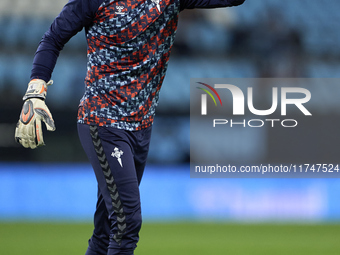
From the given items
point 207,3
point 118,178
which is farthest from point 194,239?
point 207,3

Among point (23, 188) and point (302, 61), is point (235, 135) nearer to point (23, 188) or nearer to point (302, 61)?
point (302, 61)

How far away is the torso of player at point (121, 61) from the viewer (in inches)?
96.0

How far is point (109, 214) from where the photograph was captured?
242 cm

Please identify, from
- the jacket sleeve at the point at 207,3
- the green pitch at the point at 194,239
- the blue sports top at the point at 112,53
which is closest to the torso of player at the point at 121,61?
the blue sports top at the point at 112,53

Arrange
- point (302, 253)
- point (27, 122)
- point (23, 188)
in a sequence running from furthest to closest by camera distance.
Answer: point (23, 188) < point (302, 253) < point (27, 122)

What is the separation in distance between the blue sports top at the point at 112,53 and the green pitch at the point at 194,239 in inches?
72.0

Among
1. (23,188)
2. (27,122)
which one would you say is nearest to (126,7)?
(27,122)

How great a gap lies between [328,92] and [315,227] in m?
3.21

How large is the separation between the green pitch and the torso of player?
1821 millimetres

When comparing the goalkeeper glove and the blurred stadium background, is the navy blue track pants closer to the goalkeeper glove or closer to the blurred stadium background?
the goalkeeper glove

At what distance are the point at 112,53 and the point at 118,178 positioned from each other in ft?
1.82

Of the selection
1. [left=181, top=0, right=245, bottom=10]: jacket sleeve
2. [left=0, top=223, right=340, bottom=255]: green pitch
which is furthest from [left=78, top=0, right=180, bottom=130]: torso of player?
[left=0, top=223, right=340, bottom=255]: green pitch

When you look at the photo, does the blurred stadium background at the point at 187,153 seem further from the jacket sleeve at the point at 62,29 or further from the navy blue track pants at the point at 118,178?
the jacket sleeve at the point at 62,29

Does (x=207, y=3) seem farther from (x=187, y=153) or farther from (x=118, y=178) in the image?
(x=187, y=153)
